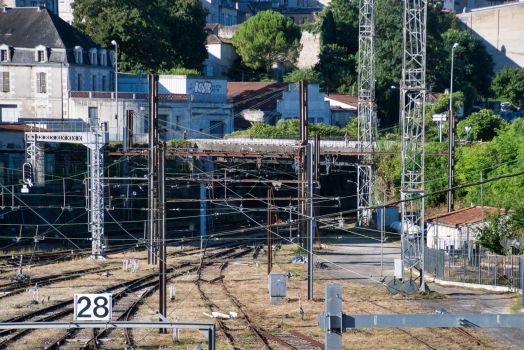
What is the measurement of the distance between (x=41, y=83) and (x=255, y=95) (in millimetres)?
18246

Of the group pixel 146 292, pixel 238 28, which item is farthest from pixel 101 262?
pixel 238 28

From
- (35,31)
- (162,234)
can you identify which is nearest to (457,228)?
(162,234)

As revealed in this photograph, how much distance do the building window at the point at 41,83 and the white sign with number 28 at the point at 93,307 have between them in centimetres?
3627

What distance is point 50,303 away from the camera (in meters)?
19.7

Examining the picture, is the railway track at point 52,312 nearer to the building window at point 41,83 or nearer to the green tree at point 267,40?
the building window at point 41,83

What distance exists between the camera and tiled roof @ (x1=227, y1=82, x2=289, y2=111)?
5172cm

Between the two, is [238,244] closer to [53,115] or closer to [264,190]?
[264,190]

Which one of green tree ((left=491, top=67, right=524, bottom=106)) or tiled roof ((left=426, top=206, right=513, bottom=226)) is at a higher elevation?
green tree ((left=491, top=67, right=524, bottom=106))

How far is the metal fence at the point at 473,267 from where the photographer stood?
73.8 ft

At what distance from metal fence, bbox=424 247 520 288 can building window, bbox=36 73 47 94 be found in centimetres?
3058

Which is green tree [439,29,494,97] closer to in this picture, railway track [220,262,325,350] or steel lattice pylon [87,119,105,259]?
steel lattice pylon [87,119,105,259]

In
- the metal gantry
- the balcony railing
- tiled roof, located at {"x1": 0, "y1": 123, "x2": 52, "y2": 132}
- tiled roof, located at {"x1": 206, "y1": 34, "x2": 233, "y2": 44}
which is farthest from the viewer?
tiled roof, located at {"x1": 206, "y1": 34, "x2": 233, "y2": 44}

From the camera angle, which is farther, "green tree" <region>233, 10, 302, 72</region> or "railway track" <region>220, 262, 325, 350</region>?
"green tree" <region>233, 10, 302, 72</region>

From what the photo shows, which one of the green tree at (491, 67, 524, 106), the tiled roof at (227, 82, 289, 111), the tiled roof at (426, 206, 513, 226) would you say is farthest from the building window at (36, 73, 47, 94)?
the green tree at (491, 67, 524, 106)
